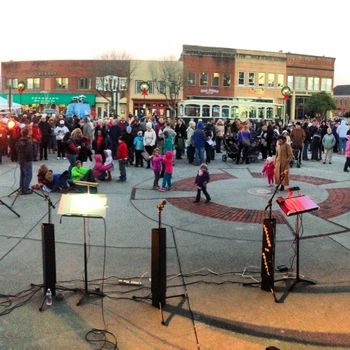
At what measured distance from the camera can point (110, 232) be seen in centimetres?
837

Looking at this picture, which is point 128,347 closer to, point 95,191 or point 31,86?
point 95,191

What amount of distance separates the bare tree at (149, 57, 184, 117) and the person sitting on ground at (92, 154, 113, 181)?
37775mm

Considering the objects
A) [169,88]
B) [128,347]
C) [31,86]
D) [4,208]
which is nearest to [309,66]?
[169,88]

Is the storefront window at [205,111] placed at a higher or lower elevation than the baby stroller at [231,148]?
higher

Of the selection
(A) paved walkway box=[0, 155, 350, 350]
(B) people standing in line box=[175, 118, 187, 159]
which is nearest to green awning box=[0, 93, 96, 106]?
(B) people standing in line box=[175, 118, 187, 159]

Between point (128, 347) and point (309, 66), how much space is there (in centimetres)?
6132

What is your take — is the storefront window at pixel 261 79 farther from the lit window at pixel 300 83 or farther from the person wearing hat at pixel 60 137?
the person wearing hat at pixel 60 137

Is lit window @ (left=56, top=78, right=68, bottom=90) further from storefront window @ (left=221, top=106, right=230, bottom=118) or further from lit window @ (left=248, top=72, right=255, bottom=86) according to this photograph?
storefront window @ (left=221, top=106, right=230, bottom=118)

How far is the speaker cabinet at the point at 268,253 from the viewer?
18.8ft

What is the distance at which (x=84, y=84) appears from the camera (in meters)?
58.6

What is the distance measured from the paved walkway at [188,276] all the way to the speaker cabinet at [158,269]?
0.14 metres

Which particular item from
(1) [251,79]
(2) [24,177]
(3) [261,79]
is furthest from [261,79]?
(2) [24,177]

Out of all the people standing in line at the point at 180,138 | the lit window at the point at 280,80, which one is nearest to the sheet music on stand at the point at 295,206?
the people standing in line at the point at 180,138

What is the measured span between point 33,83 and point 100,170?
5127 cm
